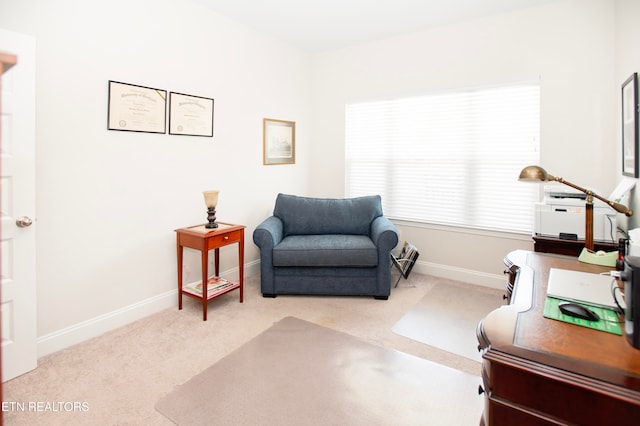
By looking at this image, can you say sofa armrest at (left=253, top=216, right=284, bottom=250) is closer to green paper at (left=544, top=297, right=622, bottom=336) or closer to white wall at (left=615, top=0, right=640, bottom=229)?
green paper at (left=544, top=297, right=622, bottom=336)

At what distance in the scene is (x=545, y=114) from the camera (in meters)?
3.38

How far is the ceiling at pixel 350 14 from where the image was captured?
10.9 ft

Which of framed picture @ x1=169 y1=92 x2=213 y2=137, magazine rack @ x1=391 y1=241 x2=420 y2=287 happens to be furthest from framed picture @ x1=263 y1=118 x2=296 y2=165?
magazine rack @ x1=391 y1=241 x2=420 y2=287

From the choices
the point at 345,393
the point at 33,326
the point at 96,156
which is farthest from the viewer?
the point at 96,156

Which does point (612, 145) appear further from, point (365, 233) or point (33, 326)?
point (33, 326)

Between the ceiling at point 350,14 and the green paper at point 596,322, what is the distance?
2995mm

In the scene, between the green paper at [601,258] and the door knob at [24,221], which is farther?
the door knob at [24,221]

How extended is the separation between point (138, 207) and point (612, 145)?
3.97 metres

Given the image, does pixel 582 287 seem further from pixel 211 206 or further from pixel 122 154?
pixel 122 154

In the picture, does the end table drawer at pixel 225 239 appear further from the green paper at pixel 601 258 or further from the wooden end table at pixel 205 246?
the green paper at pixel 601 258

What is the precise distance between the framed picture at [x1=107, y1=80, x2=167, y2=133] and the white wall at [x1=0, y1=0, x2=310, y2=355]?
5cm

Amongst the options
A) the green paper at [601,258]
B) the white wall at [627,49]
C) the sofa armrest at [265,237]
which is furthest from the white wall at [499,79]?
the green paper at [601,258]

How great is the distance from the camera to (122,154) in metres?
2.83

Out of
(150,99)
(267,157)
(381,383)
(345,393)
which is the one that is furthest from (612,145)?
(150,99)
